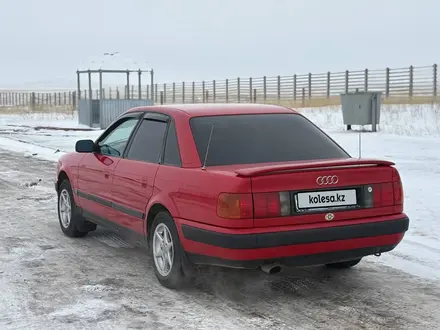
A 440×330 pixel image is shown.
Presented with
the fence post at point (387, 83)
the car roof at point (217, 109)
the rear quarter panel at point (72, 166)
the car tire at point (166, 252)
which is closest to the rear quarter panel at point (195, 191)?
the car tire at point (166, 252)

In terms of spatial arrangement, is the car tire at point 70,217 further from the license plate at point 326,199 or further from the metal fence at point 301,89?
the metal fence at point 301,89

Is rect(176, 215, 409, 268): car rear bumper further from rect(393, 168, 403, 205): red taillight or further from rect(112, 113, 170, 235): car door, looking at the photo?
rect(112, 113, 170, 235): car door

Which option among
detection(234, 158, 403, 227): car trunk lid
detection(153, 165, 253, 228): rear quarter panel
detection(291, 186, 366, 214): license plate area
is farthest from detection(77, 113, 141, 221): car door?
detection(291, 186, 366, 214): license plate area

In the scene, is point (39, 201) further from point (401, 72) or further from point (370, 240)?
point (401, 72)

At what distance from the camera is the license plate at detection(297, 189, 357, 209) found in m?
4.89

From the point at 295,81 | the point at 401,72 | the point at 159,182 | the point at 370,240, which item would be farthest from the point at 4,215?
the point at 295,81

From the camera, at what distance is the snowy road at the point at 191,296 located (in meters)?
4.69

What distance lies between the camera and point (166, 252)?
18.0 feet

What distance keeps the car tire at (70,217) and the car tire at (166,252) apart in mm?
2037

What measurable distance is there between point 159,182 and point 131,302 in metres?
0.99

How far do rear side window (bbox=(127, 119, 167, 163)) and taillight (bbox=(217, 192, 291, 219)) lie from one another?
115 cm

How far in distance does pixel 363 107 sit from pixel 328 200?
16.1 metres

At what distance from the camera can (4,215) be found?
8883mm

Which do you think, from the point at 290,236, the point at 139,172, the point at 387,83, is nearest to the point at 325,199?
the point at 290,236
